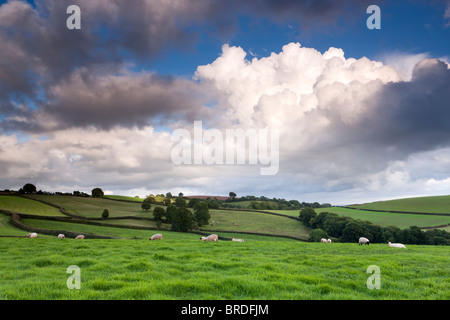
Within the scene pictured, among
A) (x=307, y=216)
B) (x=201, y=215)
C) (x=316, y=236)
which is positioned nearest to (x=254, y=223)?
(x=201, y=215)

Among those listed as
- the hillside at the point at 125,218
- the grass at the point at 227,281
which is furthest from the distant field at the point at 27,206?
the grass at the point at 227,281

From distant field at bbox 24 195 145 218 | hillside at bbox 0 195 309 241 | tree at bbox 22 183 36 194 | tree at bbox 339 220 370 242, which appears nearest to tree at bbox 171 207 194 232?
hillside at bbox 0 195 309 241

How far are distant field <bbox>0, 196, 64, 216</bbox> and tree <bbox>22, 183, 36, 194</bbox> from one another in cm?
1876

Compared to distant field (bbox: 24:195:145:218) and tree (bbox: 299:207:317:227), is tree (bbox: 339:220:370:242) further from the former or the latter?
distant field (bbox: 24:195:145:218)

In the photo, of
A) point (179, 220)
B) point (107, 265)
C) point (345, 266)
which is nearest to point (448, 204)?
point (179, 220)

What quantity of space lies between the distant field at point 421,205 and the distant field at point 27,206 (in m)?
125

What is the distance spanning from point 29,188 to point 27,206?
34054mm

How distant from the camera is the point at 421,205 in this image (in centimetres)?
11119

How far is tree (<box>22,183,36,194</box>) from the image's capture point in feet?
359

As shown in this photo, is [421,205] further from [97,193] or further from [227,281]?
[97,193]

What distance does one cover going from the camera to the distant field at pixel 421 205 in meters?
104
